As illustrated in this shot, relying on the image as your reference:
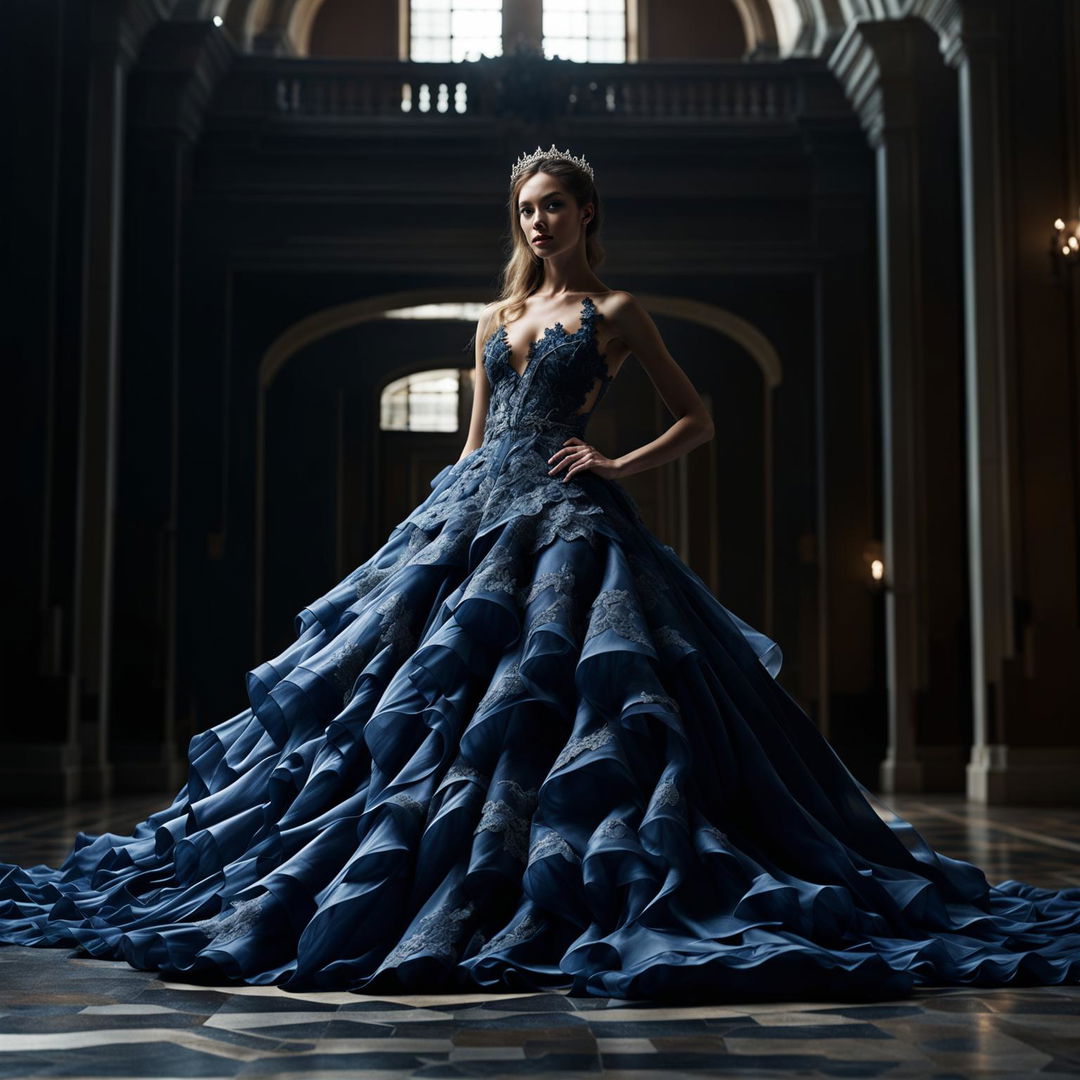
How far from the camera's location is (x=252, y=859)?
11.0 ft

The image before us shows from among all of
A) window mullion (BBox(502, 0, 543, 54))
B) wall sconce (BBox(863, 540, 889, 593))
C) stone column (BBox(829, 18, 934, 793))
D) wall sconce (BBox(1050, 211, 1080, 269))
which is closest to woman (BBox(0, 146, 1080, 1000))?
wall sconce (BBox(1050, 211, 1080, 269))

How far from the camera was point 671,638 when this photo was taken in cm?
353

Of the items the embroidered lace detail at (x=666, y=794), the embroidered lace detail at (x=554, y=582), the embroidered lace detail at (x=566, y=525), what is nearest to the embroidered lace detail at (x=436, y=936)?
the embroidered lace detail at (x=666, y=794)

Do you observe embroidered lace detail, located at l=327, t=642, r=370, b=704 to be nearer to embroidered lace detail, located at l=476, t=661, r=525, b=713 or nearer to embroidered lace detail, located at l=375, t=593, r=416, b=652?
embroidered lace detail, located at l=375, t=593, r=416, b=652

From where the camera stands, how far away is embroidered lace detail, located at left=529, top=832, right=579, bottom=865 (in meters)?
3.05

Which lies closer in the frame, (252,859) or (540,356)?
(252,859)

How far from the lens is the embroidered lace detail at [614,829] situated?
3.07 meters

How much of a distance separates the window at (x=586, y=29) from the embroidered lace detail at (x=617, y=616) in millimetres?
Result: 11782

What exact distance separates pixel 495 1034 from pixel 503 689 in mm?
935

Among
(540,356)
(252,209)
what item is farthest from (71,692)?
(540,356)

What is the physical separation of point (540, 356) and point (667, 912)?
1532mm

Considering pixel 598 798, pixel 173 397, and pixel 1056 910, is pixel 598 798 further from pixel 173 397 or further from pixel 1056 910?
pixel 173 397

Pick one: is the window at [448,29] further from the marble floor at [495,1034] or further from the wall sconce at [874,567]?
the marble floor at [495,1034]

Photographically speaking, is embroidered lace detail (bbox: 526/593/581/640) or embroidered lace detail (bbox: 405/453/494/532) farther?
embroidered lace detail (bbox: 405/453/494/532)
